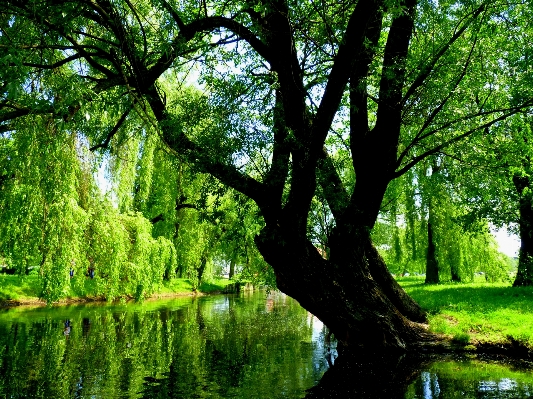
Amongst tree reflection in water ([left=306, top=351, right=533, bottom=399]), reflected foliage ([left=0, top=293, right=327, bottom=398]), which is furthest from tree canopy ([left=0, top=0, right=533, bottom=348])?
reflected foliage ([left=0, top=293, right=327, bottom=398])

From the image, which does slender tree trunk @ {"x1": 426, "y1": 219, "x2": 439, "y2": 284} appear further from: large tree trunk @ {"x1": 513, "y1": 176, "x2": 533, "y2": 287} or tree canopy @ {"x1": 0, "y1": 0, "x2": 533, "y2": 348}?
tree canopy @ {"x1": 0, "y1": 0, "x2": 533, "y2": 348}

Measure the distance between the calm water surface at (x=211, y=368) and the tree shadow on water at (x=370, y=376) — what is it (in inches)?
0.6

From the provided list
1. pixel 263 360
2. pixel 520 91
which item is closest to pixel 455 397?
pixel 263 360

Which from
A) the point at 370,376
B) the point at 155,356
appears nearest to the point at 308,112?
the point at 370,376

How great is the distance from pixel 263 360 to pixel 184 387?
2.42m

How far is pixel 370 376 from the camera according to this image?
7742 mm

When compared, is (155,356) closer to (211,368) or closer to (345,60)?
(211,368)

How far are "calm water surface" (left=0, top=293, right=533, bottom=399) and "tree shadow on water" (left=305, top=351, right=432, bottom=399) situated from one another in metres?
0.02

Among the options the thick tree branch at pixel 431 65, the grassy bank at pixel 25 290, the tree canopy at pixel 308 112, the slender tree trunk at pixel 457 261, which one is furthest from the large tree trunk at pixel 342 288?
the slender tree trunk at pixel 457 261

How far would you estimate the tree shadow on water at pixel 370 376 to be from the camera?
6.93 meters

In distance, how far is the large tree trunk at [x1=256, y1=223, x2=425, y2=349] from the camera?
870 centimetres

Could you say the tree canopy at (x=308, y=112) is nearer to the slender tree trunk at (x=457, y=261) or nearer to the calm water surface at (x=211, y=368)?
the calm water surface at (x=211, y=368)

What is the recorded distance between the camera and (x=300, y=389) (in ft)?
23.5

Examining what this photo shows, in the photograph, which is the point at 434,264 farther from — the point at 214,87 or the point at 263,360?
the point at 214,87
